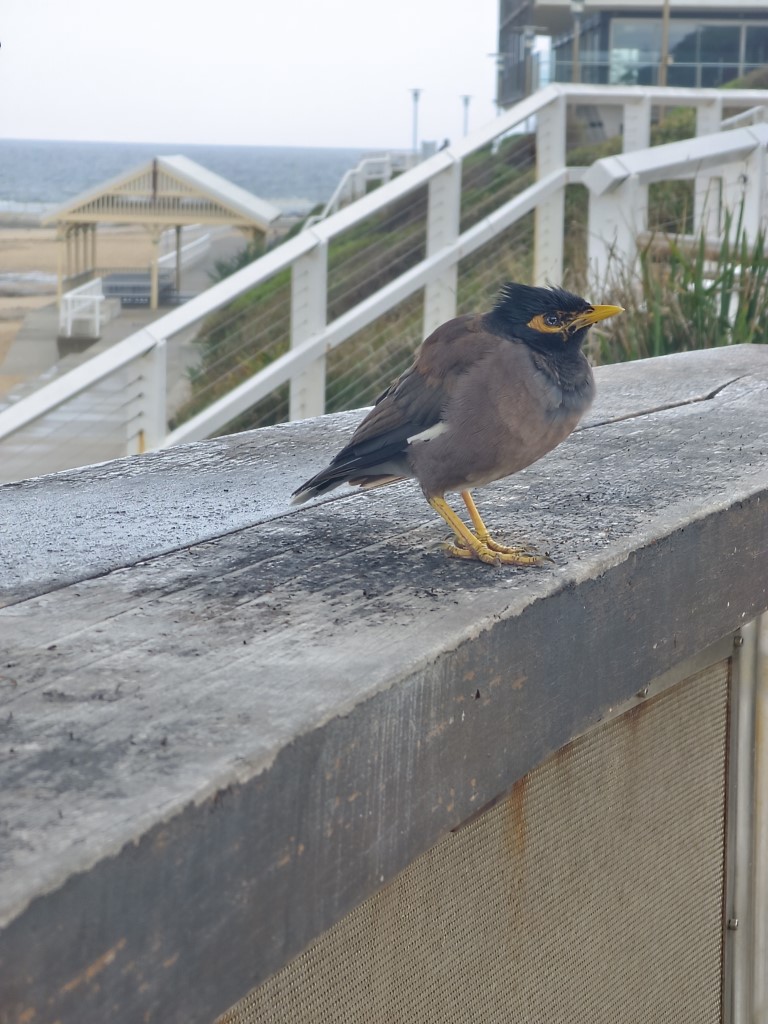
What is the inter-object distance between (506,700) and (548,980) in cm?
46

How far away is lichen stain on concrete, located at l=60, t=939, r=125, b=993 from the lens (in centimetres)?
78

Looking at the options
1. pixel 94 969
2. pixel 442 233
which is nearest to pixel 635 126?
pixel 442 233

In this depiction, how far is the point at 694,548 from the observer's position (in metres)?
1.59

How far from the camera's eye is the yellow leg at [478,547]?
152cm

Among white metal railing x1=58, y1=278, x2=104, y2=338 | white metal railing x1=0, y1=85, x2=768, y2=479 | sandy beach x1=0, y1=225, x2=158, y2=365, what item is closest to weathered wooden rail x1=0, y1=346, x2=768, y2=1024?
white metal railing x1=0, y1=85, x2=768, y2=479

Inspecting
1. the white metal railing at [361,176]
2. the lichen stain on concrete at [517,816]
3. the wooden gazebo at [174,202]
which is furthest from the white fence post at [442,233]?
the wooden gazebo at [174,202]

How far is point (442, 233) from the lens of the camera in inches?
227

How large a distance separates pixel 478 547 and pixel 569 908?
0.43 meters

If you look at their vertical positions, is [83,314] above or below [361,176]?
below

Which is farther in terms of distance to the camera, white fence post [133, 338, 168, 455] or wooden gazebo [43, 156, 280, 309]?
wooden gazebo [43, 156, 280, 309]

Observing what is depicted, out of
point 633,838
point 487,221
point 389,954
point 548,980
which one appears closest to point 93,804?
point 389,954

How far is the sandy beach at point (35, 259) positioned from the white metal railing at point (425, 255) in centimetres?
3502

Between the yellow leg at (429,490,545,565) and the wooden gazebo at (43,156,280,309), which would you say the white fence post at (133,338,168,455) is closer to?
the yellow leg at (429,490,545,565)

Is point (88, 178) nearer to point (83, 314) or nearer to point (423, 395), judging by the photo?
point (83, 314)
